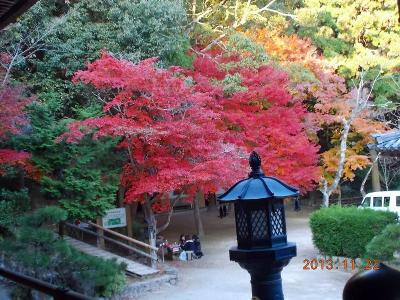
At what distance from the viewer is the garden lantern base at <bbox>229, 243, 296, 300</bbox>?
293 cm

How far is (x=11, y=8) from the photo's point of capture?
315 centimetres

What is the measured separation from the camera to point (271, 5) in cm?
1859

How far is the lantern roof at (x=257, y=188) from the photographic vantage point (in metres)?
3.31

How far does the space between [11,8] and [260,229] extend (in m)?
2.09

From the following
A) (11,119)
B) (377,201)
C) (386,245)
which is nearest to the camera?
(386,245)

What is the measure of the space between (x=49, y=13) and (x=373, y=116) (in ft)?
36.9

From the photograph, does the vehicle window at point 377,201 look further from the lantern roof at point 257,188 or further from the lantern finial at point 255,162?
the lantern finial at point 255,162

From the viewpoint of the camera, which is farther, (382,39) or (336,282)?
(382,39)

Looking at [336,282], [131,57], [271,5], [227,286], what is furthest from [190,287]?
[271,5]

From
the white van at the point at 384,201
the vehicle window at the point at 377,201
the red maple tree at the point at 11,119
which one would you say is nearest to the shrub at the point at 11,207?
the red maple tree at the point at 11,119

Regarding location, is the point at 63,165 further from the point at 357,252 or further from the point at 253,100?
the point at 357,252
